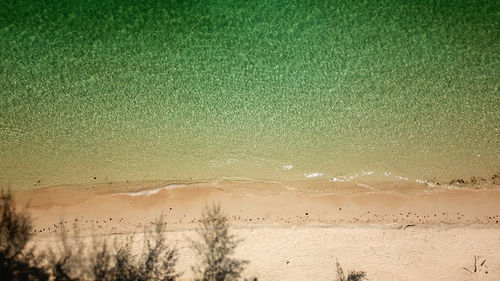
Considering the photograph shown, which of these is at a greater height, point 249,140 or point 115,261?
point 249,140

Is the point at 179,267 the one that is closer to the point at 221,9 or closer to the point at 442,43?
the point at 221,9

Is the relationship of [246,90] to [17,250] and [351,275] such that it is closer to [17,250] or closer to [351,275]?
[351,275]

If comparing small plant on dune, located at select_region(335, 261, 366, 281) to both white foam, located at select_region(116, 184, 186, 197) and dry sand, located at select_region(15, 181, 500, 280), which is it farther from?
white foam, located at select_region(116, 184, 186, 197)

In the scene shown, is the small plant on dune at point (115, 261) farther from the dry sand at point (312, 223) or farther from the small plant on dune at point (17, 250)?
the small plant on dune at point (17, 250)

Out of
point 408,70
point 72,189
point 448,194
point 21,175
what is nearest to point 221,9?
point 408,70

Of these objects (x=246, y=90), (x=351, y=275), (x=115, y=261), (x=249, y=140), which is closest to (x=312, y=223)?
(x=351, y=275)

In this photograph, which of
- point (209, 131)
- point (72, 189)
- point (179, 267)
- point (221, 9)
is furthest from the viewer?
point (221, 9)

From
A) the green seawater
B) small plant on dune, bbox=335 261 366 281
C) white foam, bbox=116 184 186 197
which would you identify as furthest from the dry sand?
the green seawater
